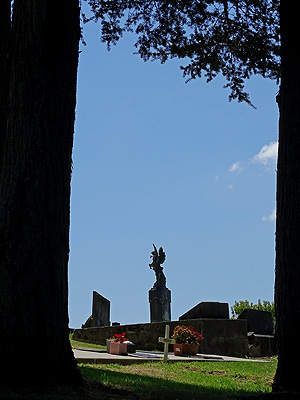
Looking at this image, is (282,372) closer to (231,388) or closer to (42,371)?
(231,388)

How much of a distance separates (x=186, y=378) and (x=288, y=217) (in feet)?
12.9

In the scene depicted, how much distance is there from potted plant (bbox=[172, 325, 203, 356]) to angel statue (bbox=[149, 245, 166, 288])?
9.63 meters

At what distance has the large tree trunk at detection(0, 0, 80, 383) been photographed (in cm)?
510

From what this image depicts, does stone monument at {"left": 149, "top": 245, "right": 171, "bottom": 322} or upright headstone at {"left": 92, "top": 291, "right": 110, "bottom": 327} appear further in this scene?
stone monument at {"left": 149, "top": 245, "right": 171, "bottom": 322}

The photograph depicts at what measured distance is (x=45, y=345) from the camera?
5145mm

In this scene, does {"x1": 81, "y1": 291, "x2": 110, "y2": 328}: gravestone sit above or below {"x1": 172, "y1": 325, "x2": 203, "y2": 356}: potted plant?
above

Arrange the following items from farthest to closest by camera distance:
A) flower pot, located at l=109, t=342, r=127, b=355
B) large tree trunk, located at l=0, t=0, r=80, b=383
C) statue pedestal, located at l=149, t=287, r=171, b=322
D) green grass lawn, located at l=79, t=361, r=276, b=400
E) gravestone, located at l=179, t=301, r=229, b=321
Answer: statue pedestal, located at l=149, t=287, r=171, b=322, gravestone, located at l=179, t=301, r=229, b=321, flower pot, located at l=109, t=342, r=127, b=355, green grass lawn, located at l=79, t=361, r=276, b=400, large tree trunk, located at l=0, t=0, r=80, b=383

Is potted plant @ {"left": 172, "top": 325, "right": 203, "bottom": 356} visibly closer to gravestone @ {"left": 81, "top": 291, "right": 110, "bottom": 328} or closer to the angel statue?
gravestone @ {"left": 81, "top": 291, "right": 110, "bottom": 328}

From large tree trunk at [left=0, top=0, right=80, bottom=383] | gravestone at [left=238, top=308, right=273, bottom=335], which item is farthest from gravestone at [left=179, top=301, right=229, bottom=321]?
large tree trunk at [left=0, top=0, right=80, bottom=383]

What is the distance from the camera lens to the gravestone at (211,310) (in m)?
16.3

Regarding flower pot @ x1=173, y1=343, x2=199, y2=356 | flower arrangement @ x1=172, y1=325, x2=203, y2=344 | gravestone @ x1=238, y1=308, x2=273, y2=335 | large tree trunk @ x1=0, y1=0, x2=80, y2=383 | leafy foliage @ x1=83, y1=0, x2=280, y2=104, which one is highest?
leafy foliage @ x1=83, y1=0, x2=280, y2=104

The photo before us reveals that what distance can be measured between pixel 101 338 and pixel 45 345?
13052 mm

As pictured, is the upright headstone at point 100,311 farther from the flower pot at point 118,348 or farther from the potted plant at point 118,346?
the flower pot at point 118,348

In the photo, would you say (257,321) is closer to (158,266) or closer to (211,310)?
(211,310)
